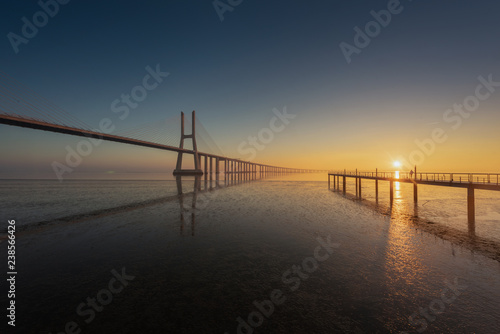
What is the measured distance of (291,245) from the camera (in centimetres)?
1088

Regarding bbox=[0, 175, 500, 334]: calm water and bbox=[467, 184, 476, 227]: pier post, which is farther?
bbox=[467, 184, 476, 227]: pier post

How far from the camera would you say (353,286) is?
671 centimetres

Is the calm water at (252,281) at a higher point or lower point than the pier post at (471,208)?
lower

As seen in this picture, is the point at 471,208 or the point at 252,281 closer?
the point at 252,281

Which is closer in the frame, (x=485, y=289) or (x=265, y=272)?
(x=485, y=289)

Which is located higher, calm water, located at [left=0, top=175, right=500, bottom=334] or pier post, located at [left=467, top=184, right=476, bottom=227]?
pier post, located at [left=467, top=184, right=476, bottom=227]

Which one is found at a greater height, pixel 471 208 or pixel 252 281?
pixel 471 208

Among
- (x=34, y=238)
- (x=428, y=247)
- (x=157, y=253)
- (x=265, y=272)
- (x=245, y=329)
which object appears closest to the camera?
(x=245, y=329)

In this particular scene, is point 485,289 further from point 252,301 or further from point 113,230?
point 113,230

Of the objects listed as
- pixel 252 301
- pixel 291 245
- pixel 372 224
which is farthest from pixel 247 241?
pixel 372 224

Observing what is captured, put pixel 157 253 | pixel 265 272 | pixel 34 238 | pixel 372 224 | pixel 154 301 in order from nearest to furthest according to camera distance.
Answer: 1. pixel 154 301
2. pixel 265 272
3. pixel 157 253
4. pixel 34 238
5. pixel 372 224

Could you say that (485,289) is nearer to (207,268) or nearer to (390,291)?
(390,291)

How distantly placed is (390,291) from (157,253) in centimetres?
885

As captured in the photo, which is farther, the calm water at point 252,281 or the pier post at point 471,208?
the pier post at point 471,208
